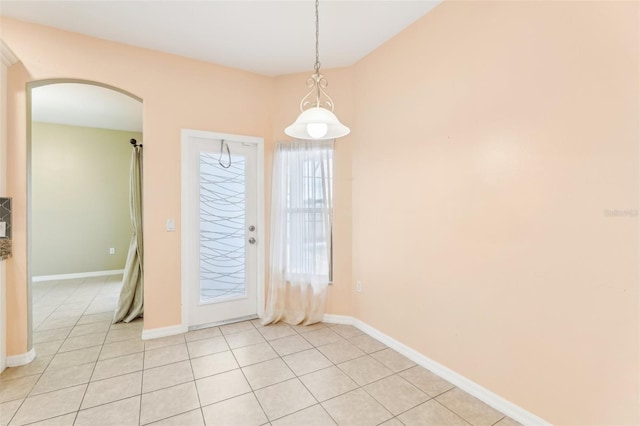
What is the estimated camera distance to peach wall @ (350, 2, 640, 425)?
54.4 inches

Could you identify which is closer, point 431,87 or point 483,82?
point 483,82

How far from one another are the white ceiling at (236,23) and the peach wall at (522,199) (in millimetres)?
367

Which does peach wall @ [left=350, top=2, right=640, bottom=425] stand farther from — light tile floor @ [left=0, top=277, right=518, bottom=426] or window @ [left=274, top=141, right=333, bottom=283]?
window @ [left=274, top=141, right=333, bottom=283]

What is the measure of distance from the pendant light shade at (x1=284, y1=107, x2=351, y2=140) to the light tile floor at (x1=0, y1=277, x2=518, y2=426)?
6.00ft

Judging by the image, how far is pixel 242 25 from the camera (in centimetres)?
250

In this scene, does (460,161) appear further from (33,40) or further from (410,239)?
(33,40)

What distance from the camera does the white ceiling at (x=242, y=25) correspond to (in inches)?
88.2

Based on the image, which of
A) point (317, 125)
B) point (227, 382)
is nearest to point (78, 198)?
point (227, 382)

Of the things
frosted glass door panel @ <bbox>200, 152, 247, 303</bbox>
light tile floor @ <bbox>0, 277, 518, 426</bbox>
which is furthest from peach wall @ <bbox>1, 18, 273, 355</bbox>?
light tile floor @ <bbox>0, 277, 518, 426</bbox>

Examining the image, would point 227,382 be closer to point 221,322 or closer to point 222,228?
point 221,322

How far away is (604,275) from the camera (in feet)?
4.65

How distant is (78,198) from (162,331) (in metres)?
4.08

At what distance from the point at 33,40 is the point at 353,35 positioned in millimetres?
2866

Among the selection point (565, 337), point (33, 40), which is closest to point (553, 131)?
point (565, 337)
